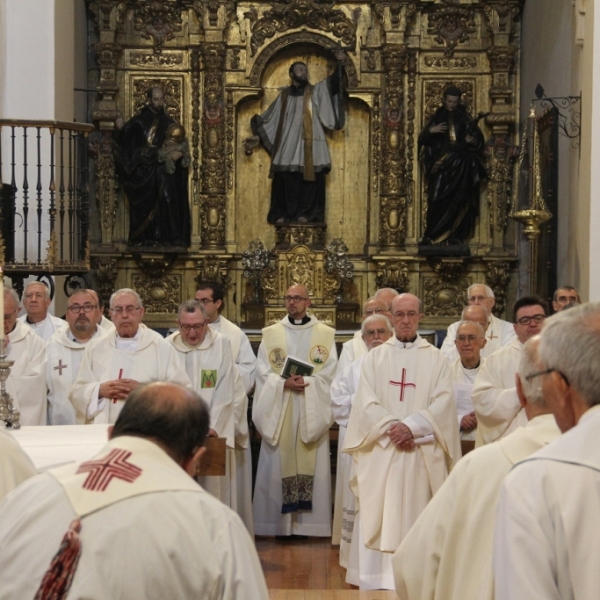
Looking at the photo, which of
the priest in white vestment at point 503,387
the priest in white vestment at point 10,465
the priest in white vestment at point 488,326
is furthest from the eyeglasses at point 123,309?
the priest in white vestment at point 10,465

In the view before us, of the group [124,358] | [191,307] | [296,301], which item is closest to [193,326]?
[191,307]

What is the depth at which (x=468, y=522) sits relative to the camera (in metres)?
3.19

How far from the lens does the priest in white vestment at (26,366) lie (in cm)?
725

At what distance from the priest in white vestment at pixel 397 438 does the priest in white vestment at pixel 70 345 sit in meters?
2.14

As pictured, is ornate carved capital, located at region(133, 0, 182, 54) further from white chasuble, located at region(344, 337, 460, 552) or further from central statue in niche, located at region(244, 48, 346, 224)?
white chasuble, located at region(344, 337, 460, 552)

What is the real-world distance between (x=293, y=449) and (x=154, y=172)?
233 inches

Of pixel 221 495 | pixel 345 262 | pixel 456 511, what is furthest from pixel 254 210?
pixel 456 511

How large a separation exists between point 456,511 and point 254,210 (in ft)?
37.6

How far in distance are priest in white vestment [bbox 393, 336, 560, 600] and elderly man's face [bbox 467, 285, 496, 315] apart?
6.44m

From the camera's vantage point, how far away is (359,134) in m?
14.4

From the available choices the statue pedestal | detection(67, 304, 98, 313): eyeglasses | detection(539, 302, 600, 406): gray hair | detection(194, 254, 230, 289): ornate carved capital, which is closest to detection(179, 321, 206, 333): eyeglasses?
detection(67, 304, 98, 313): eyeglasses

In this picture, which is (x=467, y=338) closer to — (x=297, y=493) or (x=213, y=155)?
(x=297, y=493)

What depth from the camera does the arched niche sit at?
1438 cm

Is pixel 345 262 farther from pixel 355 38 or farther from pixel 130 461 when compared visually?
pixel 130 461
